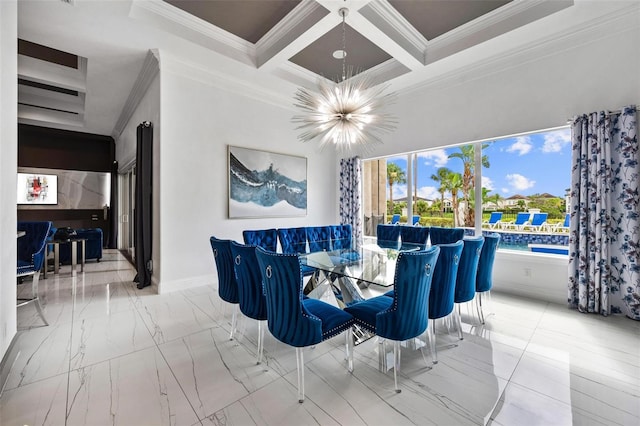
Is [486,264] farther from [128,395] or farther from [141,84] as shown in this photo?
[141,84]

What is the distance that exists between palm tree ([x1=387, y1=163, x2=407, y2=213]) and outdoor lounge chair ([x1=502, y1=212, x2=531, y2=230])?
5.79 feet

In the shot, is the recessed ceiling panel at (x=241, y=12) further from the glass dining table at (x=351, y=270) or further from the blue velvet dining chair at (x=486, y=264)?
the blue velvet dining chair at (x=486, y=264)

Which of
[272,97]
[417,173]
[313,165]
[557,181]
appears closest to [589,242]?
[557,181]

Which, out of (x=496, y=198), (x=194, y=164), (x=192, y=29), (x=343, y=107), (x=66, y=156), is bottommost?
(x=496, y=198)

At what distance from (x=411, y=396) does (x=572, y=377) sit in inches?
48.8

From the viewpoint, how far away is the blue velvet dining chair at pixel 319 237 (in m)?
3.67

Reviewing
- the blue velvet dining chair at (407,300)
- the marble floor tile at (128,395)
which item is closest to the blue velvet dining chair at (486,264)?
the blue velvet dining chair at (407,300)

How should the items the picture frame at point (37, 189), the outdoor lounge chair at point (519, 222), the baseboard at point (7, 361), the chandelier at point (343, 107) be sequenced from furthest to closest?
the picture frame at point (37, 189)
the outdoor lounge chair at point (519, 222)
the chandelier at point (343, 107)
the baseboard at point (7, 361)

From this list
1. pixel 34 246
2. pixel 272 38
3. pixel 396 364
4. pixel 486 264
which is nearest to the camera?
pixel 396 364

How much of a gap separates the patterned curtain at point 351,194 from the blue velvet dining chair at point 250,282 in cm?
357

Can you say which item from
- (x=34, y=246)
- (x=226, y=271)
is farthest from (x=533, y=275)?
(x=34, y=246)

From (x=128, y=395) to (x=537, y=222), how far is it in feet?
16.5

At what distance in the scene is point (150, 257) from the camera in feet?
13.5

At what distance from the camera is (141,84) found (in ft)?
14.9
